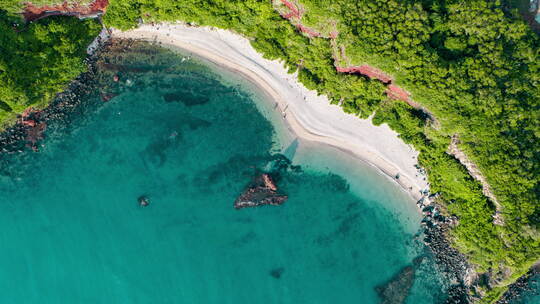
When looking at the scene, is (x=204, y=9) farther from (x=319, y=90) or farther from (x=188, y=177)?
(x=188, y=177)

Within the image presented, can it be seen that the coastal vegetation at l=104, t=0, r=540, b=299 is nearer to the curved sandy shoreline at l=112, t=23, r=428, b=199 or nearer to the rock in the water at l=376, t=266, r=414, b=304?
the curved sandy shoreline at l=112, t=23, r=428, b=199

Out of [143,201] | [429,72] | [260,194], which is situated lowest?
[143,201]

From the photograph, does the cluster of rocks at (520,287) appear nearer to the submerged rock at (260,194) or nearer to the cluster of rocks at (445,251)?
the cluster of rocks at (445,251)

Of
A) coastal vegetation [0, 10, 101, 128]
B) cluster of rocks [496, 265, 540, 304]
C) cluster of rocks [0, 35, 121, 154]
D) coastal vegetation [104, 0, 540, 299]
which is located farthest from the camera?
cluster of rocks [0, 35, 121, 154]

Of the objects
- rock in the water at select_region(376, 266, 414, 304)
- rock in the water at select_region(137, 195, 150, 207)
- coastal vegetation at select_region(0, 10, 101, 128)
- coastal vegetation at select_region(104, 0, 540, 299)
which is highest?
coastal vegetation at select_region(104, 0, 540, 299)

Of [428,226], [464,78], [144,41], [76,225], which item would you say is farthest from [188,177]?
[464,78]

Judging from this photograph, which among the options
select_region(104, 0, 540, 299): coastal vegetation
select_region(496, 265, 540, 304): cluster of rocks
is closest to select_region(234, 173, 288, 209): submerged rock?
select_region(104, 0, 540, 299): coastal vegetation

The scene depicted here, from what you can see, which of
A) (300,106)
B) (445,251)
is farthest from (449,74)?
(445,251)

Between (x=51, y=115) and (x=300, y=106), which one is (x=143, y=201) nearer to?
(x=51, y=115)
